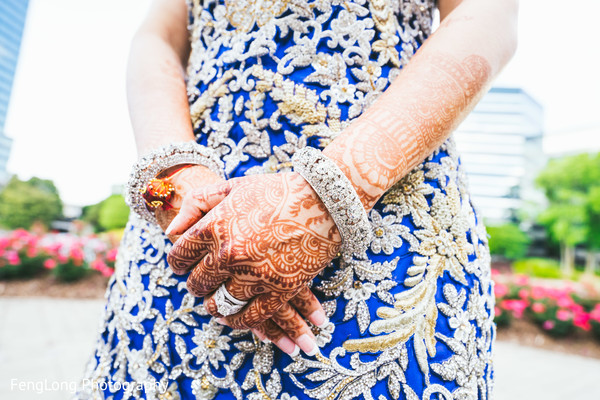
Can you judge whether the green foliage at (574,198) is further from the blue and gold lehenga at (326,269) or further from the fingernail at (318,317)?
the fingernail at (318,317)

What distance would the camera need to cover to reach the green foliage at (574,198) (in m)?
26.2

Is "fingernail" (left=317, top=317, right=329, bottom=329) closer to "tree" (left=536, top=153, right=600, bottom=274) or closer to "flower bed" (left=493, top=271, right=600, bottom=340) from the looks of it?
"flower bed" (left=493, top=271, right=600, bottom=340)

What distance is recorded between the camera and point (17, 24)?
8338cm

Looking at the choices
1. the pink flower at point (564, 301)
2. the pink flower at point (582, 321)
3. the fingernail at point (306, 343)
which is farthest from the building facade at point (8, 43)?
the fingernail at point (306, 343)

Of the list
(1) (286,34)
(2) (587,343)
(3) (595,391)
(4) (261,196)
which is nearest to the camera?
(4) (261,196)

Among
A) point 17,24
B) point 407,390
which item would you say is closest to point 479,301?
point 407,390

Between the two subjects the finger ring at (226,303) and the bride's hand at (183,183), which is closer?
the finger ring at (226,303)

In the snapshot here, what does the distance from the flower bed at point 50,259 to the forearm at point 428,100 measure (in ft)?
27.2

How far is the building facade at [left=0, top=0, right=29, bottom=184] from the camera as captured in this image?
263 feet

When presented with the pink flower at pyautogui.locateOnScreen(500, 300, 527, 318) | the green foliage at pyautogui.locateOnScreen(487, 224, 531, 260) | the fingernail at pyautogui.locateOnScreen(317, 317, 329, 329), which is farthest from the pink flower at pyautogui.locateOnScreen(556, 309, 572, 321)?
the green foliage at pyautogui.locateOnScreen(487, 224, 531, 260)

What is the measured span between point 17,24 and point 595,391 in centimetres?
11497

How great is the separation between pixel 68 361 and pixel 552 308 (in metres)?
8.16

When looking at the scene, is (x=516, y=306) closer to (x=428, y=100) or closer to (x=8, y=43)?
(x=428, y=100)

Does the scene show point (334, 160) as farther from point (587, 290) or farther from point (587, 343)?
point (587, 290)
